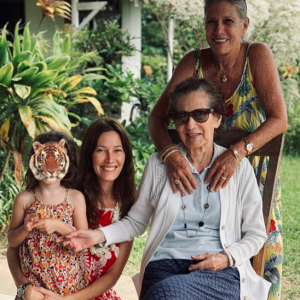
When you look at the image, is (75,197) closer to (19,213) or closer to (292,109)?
(19,213)

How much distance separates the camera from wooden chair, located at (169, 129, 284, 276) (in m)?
2.54

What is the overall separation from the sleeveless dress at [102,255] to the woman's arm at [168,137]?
0.38 meters

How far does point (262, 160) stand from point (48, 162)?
1.08 meters

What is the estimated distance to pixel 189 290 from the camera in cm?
221

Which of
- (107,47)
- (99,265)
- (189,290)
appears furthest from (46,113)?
(107,47)

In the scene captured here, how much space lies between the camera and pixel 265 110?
2.63 meters

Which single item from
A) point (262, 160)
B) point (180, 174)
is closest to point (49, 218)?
point (180, 174)

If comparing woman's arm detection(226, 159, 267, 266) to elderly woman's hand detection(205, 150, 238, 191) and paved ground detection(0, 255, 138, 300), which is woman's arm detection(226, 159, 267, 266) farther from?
paved ground detection(0, 255, 138, 300)

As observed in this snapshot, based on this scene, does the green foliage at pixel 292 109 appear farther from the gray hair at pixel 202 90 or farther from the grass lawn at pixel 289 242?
the gray hair at pixel 202 90

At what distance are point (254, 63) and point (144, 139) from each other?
441 cm

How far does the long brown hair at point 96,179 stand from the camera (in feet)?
8.51

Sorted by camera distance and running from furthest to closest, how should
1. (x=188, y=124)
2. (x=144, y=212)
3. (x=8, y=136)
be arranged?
1. (x=8, y=136)
2. (x=144, y=212)
3. (x=188, y=124)

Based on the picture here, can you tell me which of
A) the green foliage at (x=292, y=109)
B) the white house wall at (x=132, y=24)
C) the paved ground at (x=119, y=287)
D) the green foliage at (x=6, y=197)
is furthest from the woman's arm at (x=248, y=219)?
the white house wall at (x=132, y=24)

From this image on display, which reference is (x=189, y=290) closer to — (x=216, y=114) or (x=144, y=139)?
(x=216, y=114)
